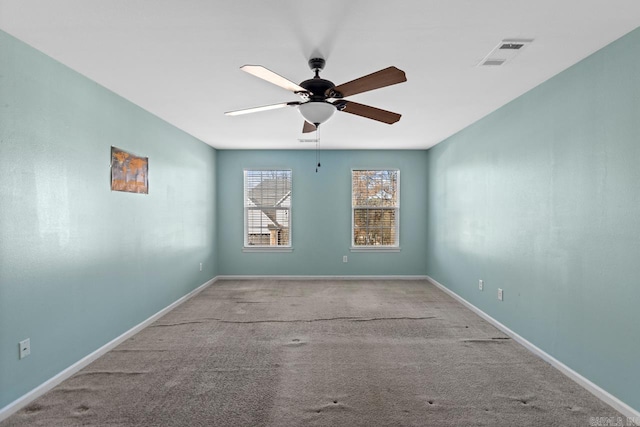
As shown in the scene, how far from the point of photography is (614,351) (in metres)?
2.12

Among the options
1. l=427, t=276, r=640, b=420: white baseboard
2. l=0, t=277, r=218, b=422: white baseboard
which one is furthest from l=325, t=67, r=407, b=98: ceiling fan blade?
l=0, t=277, r=218, b=422: white baseboard

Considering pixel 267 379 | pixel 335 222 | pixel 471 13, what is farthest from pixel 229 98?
pixel 335 222

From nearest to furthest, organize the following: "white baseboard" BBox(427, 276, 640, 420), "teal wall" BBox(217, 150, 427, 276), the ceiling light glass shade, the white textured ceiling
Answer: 1. the white textured ceiling
2. "white baseboard" BBox(427, 276, 640, 420)
3. the ceiling light glass shade
4. "teal wall" BBox(217, 150, 427, 276)

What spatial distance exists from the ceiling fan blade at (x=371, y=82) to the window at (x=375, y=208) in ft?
12.7

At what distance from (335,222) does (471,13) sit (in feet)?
14.5

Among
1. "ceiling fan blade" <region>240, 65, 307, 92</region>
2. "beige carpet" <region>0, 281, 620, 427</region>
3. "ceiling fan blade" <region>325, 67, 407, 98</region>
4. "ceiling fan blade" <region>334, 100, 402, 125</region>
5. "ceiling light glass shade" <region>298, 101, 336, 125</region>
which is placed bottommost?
"beige carpet" <region>0, 281, 620, 427</region>

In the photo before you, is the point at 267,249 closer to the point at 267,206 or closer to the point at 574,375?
the point at 267,206

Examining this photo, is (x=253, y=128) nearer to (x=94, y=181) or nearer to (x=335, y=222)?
(x=94, y=181)

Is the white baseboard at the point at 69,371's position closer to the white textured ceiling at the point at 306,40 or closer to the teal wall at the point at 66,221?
the teal wall at the point at 66,221

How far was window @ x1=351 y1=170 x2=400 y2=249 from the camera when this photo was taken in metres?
6.02

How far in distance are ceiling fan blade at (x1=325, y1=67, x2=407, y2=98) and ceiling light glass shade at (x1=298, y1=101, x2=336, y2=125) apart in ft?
0.28

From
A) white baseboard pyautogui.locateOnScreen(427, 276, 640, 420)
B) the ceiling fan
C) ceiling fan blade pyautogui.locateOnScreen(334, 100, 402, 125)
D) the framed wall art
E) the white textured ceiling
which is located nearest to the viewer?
the white textured ceiling

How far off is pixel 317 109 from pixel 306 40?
0.44 metres

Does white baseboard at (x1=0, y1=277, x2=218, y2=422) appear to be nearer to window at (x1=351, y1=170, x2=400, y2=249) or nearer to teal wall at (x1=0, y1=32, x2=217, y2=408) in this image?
teal wall at (x1=0, y1=32, x2=217, y2=408)
